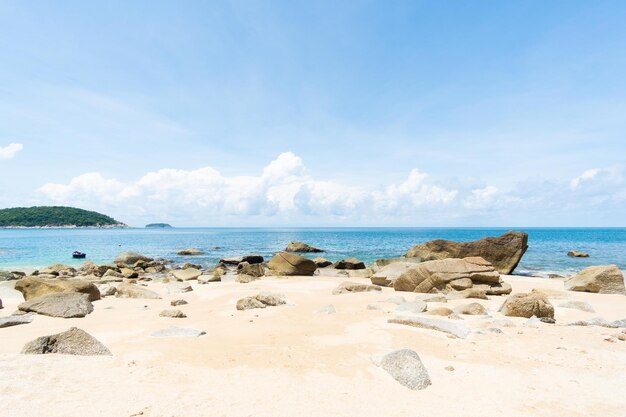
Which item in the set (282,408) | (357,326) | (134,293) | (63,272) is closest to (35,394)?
(282,408)

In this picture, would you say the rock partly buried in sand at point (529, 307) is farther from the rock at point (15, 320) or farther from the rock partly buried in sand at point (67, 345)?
the rock at point (15, 320)

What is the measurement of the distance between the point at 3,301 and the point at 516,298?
19138 millimetres

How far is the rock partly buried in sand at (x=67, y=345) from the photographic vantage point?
21.4ft

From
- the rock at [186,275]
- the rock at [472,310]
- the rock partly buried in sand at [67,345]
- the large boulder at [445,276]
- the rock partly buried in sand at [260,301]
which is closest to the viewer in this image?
the rock partly buried in sand at [67,345]

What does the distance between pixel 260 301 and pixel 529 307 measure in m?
8.71

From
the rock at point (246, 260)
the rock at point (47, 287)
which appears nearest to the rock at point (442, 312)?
the rock at point (47, 287)

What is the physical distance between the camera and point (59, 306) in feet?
37.3

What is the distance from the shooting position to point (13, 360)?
602 centimetres

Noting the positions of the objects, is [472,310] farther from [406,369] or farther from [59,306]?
[59,306]

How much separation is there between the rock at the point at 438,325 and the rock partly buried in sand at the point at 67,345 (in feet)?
22.3

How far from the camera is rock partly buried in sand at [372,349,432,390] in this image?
5824 mm

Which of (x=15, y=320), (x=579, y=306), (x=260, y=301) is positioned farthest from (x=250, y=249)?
(x=579, y=306)

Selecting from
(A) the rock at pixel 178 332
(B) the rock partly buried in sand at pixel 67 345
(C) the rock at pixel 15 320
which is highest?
(B) the rock partly buried in sand at pixel 67 345

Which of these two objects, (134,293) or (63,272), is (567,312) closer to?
(134,293)
